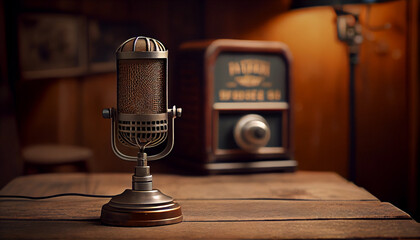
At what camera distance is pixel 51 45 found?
1762mm

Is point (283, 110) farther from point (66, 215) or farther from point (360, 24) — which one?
point (66, 215)

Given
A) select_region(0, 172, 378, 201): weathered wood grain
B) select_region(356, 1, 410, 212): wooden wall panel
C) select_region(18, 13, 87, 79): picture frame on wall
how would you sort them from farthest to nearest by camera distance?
select_region(356, 1, 410, 212): wooden wall panel, select_region(18, 13, 87, 79): picture frame on wall, select_region(0, 172, 378, 201): weathered wood grain

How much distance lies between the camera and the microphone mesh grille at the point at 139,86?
3.84ft

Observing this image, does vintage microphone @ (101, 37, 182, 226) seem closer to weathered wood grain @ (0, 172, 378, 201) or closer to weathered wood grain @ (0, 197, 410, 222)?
weathered wood grain @ (0, 197, 410, 222)

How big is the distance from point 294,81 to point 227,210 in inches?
30.0

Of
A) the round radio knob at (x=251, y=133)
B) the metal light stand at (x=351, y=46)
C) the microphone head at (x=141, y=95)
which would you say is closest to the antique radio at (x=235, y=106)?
the round radio knob at (x=251, y=133)

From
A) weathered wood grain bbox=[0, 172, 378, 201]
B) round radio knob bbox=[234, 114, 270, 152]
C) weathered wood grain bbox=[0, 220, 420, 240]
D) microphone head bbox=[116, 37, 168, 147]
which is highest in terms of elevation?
Result: microphone head bbox=[116, 37, 168, 147]

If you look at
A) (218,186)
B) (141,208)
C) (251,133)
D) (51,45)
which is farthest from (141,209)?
(51,45)

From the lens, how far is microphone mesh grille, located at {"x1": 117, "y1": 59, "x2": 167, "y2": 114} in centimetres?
117

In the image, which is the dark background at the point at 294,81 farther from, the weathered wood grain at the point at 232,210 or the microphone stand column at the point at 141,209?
the microphone stand column at the point at 141,209

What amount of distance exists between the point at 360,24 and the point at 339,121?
32 centimetres

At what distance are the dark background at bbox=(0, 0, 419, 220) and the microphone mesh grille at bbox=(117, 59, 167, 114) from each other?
0.62 m

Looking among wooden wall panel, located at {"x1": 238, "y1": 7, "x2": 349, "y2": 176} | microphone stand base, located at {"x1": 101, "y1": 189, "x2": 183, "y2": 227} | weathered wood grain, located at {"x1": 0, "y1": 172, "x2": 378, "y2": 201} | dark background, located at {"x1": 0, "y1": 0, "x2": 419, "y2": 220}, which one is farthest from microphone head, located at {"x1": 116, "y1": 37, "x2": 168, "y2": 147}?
wooden wall panel, located at {"x1": 238, "y1": 7, "x2": 349, "y2": 176}

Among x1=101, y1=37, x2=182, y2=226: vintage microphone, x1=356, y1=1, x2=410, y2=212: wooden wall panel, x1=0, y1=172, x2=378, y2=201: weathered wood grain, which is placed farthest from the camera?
x1=356, y1=1, x2=410, y2=212: wooden wall panel
